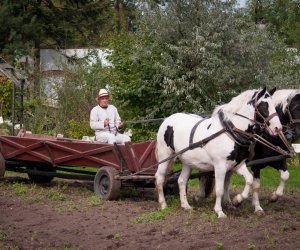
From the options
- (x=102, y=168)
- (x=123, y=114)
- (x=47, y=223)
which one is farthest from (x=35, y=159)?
(x=123, y=114)

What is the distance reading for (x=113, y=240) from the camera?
25.0 feet

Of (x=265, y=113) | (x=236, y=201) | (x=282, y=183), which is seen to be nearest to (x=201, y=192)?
(x=282, y=183)

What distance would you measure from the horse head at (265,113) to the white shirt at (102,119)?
3089 millimetres

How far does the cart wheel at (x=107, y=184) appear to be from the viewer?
10297 millimetres

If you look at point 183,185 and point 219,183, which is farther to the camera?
point 183,185

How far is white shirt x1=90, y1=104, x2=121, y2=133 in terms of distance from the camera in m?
11.1

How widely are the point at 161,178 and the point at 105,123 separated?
166 centimetres

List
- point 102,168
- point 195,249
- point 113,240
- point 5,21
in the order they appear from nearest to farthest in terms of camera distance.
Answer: point 195,249
point 113,240
point 102,168
point 5,21

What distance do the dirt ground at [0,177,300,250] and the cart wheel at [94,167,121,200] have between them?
0.16 meters

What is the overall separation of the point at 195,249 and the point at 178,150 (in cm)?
276

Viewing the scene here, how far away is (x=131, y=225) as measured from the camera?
28.0 ft

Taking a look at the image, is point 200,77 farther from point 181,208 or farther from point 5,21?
point 5,21

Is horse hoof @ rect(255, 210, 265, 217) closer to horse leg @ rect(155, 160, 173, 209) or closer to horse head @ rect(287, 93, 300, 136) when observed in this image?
horse head @ rect(287, 93, 300, 136)

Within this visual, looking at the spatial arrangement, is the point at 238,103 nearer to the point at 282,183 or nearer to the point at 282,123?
the point at 282,123
